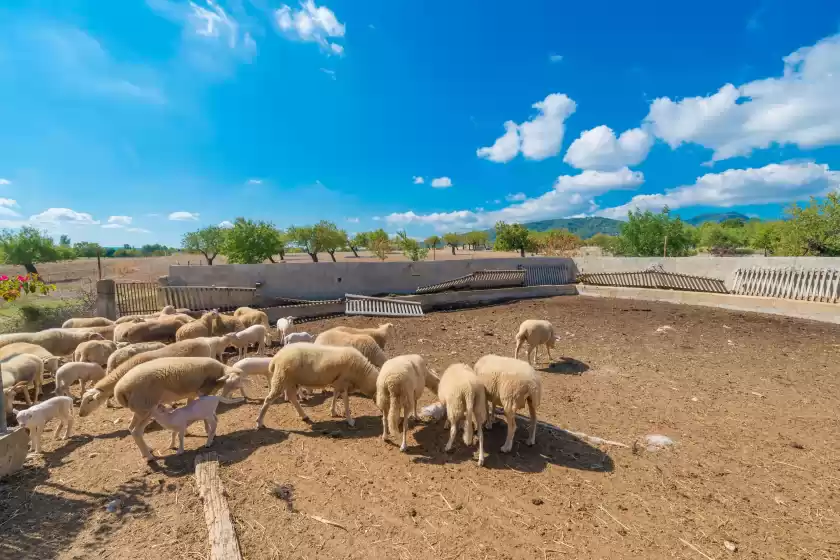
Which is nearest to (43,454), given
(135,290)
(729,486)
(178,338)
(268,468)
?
(268,468)

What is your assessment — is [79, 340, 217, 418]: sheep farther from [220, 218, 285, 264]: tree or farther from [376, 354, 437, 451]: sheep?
[220, 218, 285, 264]: tree

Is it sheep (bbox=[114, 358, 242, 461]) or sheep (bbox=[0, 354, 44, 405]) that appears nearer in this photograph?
sheep (bbox=[114, 358, 242, 461])

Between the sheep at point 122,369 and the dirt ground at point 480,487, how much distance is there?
55 cm

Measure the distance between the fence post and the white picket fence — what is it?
79.8 ft

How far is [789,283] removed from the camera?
14305mm

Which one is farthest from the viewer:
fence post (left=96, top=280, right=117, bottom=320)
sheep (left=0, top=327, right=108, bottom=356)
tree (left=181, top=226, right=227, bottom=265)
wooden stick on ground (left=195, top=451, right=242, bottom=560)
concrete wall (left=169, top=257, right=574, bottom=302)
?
tree (left=181, top=226, right=227, bottom=265)

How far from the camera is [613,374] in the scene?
816 centimetres

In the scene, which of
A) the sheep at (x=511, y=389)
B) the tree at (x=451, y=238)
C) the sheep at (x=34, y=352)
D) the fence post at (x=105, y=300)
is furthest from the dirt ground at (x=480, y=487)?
the tree at (x=451, y=238)

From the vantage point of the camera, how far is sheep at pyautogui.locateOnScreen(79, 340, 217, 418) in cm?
525

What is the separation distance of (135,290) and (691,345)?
18580 millimetres

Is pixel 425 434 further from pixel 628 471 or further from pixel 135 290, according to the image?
pixel 135 290

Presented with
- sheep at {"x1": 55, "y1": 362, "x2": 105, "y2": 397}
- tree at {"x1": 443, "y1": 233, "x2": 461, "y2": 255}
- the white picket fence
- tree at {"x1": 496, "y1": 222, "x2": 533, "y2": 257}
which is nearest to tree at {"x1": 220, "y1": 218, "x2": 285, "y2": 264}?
sheep at {"x1": 55, "y1": 362, "x2": 105, "y2": 397}

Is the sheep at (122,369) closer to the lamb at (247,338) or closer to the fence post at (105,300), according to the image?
the lamb at (247,338)

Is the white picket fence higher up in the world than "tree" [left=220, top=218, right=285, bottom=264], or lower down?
lower down
